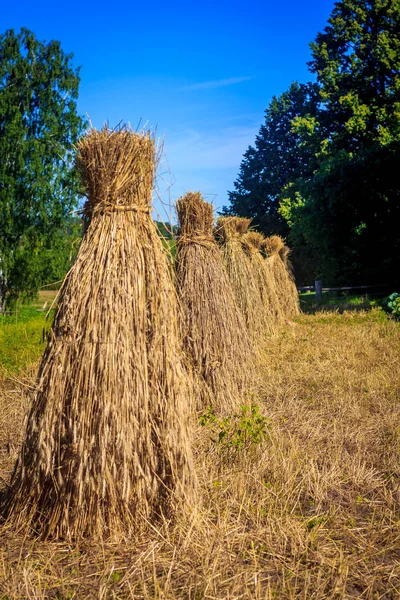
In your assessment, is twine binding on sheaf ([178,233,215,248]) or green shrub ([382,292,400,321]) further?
green shrub ([382,292,400,321])

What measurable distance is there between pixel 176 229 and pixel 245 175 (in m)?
29.5

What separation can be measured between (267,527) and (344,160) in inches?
681

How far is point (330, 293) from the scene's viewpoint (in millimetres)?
23844

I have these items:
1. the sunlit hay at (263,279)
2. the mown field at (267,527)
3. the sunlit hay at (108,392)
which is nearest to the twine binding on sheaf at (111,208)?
the sunlit hay at (108,392)

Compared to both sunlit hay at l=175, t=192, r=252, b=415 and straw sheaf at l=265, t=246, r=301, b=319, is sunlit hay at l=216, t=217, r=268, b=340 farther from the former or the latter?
straw sheaf at l=265, t=246, r=301, b=319

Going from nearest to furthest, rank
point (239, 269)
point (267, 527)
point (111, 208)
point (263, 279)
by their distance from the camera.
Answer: point (267, 527), point (111, 208), point (239, 269), point (263, 279)

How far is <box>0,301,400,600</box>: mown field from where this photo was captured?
8.86 ft

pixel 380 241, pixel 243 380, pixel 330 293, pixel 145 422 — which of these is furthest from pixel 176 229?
pixel 330 293

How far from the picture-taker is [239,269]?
1023 cm

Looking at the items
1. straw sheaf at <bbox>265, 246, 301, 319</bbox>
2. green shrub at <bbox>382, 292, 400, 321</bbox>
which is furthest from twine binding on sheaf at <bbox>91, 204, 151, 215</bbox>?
straw sheaf at <bbox>265, 246, 301, 319</bbox>

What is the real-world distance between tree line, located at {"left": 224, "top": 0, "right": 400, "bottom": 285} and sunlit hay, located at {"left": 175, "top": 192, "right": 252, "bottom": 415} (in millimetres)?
12752

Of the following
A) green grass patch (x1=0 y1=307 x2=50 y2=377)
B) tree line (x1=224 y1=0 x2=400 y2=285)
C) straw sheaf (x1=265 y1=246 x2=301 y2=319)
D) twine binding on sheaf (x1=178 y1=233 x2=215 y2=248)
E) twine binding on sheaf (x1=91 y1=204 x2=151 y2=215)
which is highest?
tree line (x1=224 y1=0 x2=400 y2=285)

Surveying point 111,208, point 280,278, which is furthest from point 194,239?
point 280,278

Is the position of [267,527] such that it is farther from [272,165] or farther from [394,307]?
[272,165]
